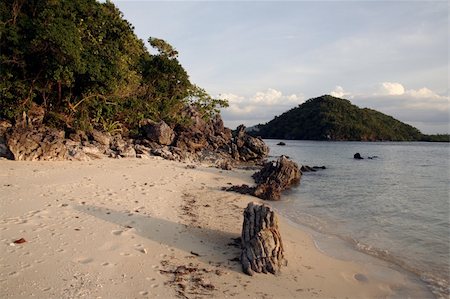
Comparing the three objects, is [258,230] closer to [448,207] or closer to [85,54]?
[448,207]

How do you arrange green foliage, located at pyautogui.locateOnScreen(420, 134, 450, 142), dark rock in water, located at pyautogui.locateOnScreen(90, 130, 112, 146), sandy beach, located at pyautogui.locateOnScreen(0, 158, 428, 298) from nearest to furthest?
sandy beach, located at pyautogui.locateOnScreen(0, 158, 428, 298) → dark rock in water, located at pyautogui.locateOnScreen(90, 130, 112, 146) → green foliage, located at pyautogui.locateOnScreen(420, 134, 450, 142)

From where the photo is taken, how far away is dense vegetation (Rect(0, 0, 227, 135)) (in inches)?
643

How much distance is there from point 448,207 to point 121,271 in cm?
1405

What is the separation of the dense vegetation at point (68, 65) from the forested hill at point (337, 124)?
3126 inches

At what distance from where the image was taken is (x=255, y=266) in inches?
250

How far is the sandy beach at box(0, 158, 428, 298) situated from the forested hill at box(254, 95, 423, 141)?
9342 cm

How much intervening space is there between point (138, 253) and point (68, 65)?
46.6 feet

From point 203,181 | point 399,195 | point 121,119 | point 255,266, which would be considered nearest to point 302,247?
point 255,266

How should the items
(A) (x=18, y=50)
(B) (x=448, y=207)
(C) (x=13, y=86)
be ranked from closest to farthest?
(B) (x=448, y=207) < (A) (x=18, y=50) < (C) (x=13, y=86)

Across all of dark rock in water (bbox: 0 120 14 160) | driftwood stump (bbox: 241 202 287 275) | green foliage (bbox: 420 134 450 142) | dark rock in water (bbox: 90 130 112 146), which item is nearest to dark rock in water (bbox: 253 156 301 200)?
driftwood stump (bbox: 241 202 287 275)

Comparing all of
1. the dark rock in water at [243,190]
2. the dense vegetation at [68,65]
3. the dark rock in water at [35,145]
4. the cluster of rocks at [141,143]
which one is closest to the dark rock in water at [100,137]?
the cluster of rocks at [141,143]

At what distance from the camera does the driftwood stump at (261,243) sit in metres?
6.38

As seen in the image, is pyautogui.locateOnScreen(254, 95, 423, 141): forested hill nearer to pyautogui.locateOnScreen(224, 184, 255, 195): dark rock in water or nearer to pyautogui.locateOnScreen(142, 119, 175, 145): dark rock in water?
pyautogui.locateOnScreen(142, 119, 175, 145): dark rock in water

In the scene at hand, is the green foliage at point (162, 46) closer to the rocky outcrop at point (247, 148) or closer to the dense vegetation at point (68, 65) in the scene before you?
the dense vegetation at point (68, 65)
